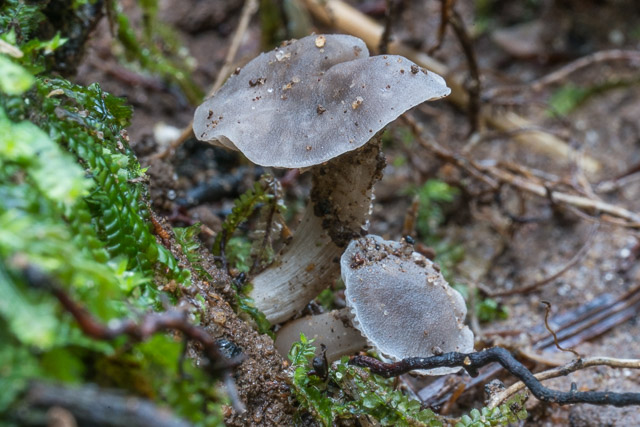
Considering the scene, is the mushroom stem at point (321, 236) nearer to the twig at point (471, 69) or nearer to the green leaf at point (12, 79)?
the green leaf at point (12, 79)

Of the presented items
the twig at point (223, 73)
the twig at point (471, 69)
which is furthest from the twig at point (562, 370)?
the twig at point (471, 69)

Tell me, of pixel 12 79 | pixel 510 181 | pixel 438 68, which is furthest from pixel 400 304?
pixel 438 68

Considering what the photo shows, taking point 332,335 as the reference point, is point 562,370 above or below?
below

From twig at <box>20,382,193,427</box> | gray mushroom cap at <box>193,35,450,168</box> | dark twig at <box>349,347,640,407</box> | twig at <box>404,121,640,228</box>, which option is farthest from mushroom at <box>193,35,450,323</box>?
twig at <box>404,121,640,228</box>

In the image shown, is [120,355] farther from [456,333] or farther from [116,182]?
[456,333]

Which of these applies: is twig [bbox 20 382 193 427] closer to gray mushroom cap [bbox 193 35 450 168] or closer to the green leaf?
the green leaf

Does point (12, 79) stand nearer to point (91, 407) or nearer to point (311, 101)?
point (91, 407)

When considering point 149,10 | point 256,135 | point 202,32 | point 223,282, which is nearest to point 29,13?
point 256,135
